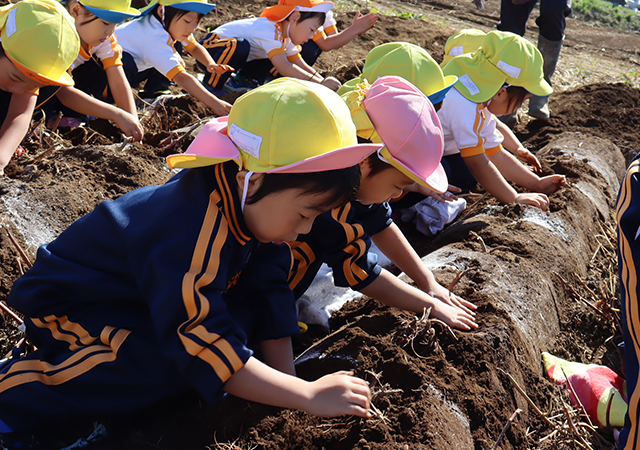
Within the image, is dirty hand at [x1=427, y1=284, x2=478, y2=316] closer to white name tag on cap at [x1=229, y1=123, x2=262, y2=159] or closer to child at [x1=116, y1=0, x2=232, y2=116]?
white name tag on cap at [x1=229, y1=123, x2=262, y2=159]

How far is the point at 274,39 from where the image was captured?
5.24m

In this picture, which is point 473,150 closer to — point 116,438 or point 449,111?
point 449,111

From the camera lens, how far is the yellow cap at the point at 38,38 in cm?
263

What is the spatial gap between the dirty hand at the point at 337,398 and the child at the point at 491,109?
6.71 ft

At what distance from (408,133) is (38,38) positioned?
1830 millimetres

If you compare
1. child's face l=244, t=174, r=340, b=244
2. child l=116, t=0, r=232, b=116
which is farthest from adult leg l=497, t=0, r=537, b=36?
child's face l=244, t=174, r=340, b=244

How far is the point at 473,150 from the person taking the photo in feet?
10.8

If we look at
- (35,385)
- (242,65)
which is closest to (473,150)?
(35,385)

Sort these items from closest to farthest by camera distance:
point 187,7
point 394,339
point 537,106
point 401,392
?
1. point 401,392
2. point 394,339
3. point 187,7
4. point 537,106

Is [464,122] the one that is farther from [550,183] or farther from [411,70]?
[411,70]

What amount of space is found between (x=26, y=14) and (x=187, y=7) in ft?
5.68

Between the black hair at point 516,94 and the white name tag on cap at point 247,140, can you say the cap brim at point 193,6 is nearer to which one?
the black hair at point 516,94

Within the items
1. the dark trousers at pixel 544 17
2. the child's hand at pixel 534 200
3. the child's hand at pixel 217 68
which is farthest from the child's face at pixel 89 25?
the dark trousers at pixel 544 17

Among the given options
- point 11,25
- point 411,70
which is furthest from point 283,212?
point 11,25
